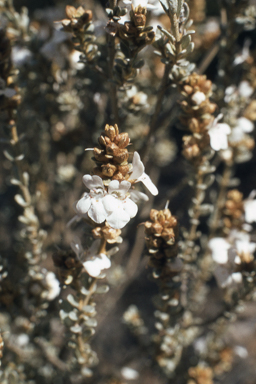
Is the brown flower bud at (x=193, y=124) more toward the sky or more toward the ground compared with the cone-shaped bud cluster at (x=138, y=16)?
more toward the ground

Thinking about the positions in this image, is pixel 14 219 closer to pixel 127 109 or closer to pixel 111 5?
pixel 127 109

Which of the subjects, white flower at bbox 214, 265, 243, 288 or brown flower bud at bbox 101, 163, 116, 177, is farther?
white flower at bbox 214, 265, 243, 288

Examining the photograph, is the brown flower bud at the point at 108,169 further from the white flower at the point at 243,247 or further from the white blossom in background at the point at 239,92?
the white blossom in background at the point at 239,92

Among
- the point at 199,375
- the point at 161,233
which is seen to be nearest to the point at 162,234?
the point at 161,233

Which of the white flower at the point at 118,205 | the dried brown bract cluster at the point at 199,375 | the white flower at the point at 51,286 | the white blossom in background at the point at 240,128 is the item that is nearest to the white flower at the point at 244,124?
the white blossom in background at the point at 240,128

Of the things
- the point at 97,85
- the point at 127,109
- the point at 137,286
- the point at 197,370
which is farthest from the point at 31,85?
the point at 137,286

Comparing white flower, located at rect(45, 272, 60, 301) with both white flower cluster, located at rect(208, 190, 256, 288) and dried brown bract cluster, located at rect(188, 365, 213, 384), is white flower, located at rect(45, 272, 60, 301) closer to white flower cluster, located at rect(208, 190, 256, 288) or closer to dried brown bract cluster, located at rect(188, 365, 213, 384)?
white flower cluster, located at rect(208, 190, 256, 288)

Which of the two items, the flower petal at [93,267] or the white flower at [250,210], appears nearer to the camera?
the flower petal at [93,267]

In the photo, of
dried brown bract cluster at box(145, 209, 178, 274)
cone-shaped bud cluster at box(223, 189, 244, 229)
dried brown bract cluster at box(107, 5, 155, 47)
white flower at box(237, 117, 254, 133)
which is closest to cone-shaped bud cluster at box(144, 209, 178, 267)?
dried brown bract cluster at box(145, 209, 178, 274)

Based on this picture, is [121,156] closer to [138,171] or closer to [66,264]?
[138,171]

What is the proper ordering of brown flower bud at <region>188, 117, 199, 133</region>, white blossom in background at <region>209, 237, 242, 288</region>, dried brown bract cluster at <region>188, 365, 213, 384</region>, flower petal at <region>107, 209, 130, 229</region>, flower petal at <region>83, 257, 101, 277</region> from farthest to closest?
1. dried brown bract cluster at <region>188, 365, 213, 384</region>
2. white blossom in background at <region>209, 237, 242, 288</region>
3. brown flower bud at <region>188, 117, 199, 133</region>
4. flower petal at <region>83, 257, 101, 277</region>
5. flower petal at <region>107, 209, 130, 229</region>
